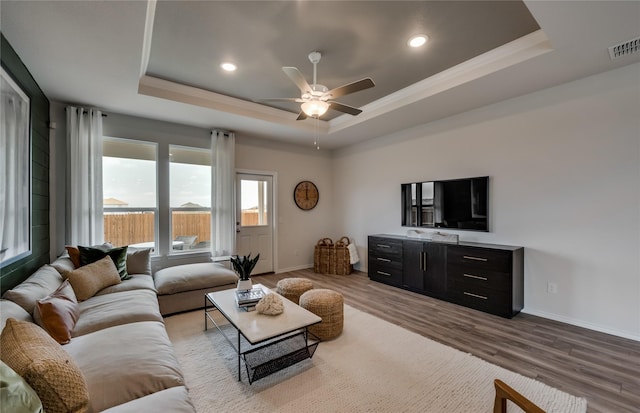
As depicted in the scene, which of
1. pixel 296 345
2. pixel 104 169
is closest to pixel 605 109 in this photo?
pixel 296 345

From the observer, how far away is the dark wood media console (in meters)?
3.26

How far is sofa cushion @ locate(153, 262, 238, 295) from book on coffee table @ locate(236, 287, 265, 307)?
3.49 ft

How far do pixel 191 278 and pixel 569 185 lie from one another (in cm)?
471

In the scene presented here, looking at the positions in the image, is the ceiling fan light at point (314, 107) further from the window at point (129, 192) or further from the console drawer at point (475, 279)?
the window at point (129, 192)

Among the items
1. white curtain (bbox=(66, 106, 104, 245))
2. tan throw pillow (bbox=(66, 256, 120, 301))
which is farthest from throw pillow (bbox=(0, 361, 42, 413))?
white curtain (bbox=(66, 106, 104, 245))

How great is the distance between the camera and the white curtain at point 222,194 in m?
4.73

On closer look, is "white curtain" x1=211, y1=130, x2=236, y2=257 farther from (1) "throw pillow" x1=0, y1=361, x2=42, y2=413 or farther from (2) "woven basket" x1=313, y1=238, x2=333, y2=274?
(1) "throw pillow" x1=0, y1=361, x2=42, y2=413

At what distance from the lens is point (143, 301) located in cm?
255

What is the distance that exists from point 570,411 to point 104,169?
5.69 m

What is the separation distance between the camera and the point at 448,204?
166 inches

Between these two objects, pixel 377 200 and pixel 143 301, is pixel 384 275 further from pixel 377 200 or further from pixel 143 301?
pixel 143 301

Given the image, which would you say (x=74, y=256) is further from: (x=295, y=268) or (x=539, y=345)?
(x=539, y=345)

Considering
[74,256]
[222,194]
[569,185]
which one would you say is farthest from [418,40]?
[74,256]

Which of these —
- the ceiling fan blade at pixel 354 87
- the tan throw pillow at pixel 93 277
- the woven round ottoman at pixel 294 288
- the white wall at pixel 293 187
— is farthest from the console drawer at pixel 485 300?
the tan throw pillow at pixel 93 277
